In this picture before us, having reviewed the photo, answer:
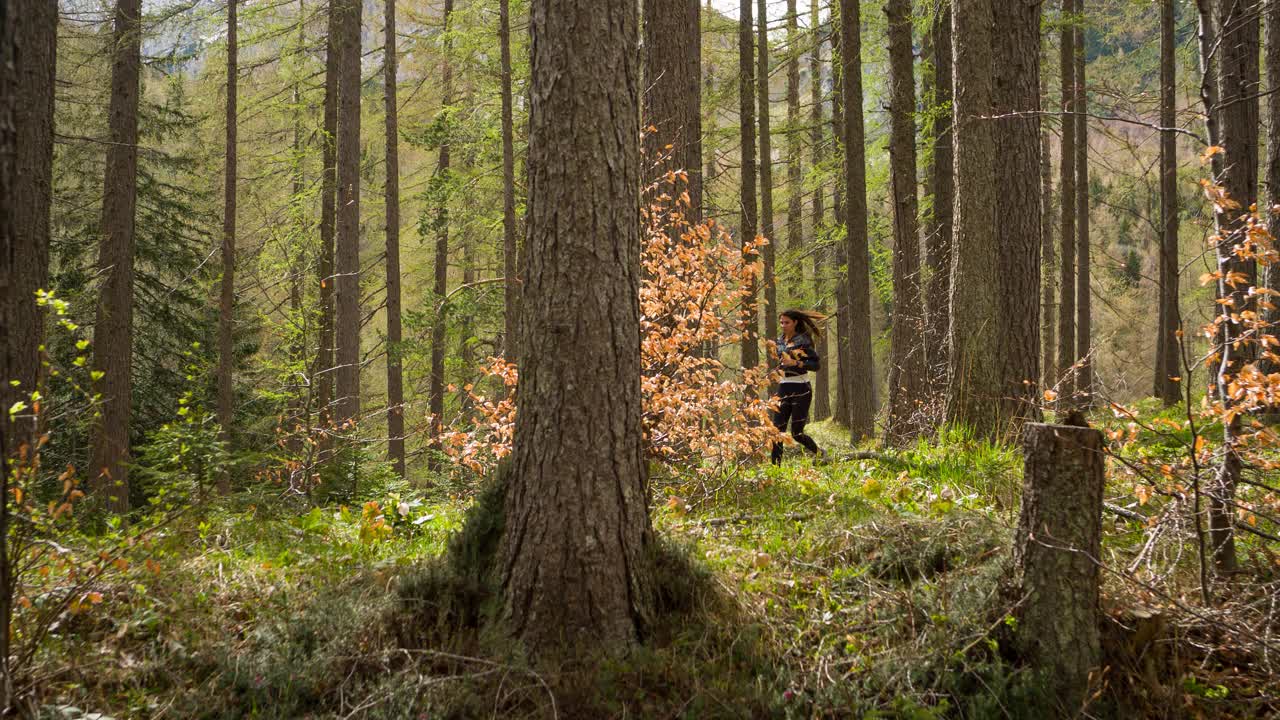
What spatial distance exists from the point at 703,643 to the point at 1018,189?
195 inches

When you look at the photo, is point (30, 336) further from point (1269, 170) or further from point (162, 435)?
point (1269, 170)

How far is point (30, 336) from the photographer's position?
627cm

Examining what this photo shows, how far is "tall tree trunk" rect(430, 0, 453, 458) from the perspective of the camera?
14.3 metres

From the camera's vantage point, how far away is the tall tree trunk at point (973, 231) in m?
6.22

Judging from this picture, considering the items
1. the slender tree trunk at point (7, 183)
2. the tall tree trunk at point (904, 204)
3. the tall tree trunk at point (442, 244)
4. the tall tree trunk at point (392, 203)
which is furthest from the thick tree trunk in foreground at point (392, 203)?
the slender tree trunk at point (7, 183)

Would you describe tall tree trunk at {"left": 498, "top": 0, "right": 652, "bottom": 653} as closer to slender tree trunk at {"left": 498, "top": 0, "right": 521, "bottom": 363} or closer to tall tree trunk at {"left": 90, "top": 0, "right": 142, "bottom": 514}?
tall tree trunk at {"left": 90, "top": 0, "right": 142, "bottom": 514}

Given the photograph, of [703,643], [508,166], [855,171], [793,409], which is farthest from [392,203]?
[703,643]

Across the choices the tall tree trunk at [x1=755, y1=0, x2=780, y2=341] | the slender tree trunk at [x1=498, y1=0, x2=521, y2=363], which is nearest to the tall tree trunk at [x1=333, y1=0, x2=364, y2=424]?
the slender tree trunk at [x1=498, y1=0, x2=521, y2=363]

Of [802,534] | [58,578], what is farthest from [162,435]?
[802,534]

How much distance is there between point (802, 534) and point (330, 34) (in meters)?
12.6

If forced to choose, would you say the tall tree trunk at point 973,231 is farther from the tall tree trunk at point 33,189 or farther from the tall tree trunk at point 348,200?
the tall tree trunk at point 348,200

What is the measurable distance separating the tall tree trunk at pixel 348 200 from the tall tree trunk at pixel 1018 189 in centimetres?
905

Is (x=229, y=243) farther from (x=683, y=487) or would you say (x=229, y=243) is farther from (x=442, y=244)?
(x=683, y=487)

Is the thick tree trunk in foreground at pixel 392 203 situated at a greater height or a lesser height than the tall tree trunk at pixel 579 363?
greater
